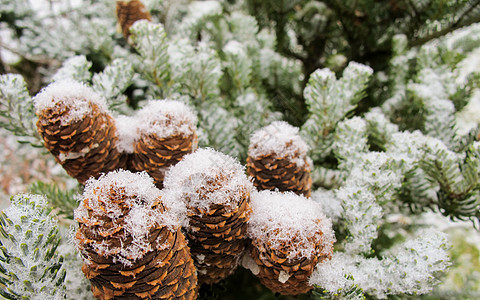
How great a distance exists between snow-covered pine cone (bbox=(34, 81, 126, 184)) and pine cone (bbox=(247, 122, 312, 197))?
244mm

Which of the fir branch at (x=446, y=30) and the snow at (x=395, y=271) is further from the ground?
the fir branch at (x=446, y=30)

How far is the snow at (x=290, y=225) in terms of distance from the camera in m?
0.43

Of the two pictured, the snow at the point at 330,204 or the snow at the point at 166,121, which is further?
the snow at the point at 330,204

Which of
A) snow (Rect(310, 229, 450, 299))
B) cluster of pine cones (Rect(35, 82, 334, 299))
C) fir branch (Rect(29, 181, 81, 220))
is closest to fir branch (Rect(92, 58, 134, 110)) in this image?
cluster of pine cones (Rect(35, 82, 334, 299))

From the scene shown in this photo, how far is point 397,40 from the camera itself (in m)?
0.87

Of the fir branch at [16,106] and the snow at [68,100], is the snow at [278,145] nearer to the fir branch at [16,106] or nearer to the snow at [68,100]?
the snow at [68,100]

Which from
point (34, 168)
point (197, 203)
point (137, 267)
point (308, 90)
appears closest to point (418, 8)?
point (308, 90)

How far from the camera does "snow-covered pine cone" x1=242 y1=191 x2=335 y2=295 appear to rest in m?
0.43

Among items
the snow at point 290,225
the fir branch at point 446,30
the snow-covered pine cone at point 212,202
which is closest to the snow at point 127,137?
the snow-covered pine cone at point 212,202

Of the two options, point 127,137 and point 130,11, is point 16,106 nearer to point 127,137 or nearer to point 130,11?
point 127,137

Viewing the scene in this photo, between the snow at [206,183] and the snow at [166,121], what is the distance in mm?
72

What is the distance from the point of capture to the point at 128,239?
360 mm

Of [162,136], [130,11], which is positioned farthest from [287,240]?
[130,11]

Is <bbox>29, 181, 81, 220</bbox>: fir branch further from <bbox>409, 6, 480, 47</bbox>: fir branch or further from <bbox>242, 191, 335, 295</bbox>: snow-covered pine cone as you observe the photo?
<bbox>409, 6, 480, 47</bbox>: fir branch
